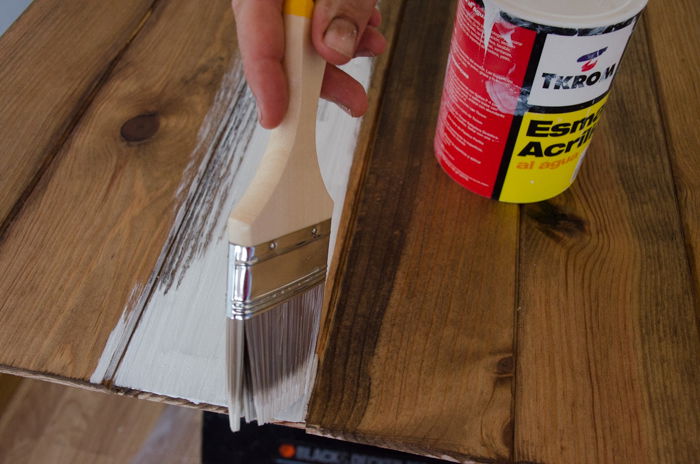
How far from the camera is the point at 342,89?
2.16 ft

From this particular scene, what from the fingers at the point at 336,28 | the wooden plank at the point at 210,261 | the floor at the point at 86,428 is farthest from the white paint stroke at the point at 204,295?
the floor at the point at 86,428

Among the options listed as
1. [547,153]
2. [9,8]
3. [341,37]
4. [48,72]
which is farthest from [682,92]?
[9,8]

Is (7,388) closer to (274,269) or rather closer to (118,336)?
(118,336)

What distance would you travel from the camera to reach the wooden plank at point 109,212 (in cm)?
56

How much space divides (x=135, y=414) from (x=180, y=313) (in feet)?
1.38

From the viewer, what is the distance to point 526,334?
58cm

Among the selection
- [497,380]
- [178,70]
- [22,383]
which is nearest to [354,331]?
[497,380]

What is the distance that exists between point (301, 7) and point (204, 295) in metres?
0.27

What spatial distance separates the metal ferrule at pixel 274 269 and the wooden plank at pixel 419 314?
0.29ft

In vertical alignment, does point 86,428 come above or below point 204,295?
below

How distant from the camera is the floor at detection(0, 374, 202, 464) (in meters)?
0.88

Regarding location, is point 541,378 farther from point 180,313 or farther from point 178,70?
point 178,70

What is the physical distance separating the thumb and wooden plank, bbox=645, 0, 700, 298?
1.29 ft

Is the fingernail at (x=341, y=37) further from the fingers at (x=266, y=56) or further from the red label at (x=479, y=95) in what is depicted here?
the red label at (x=479, y=95)
